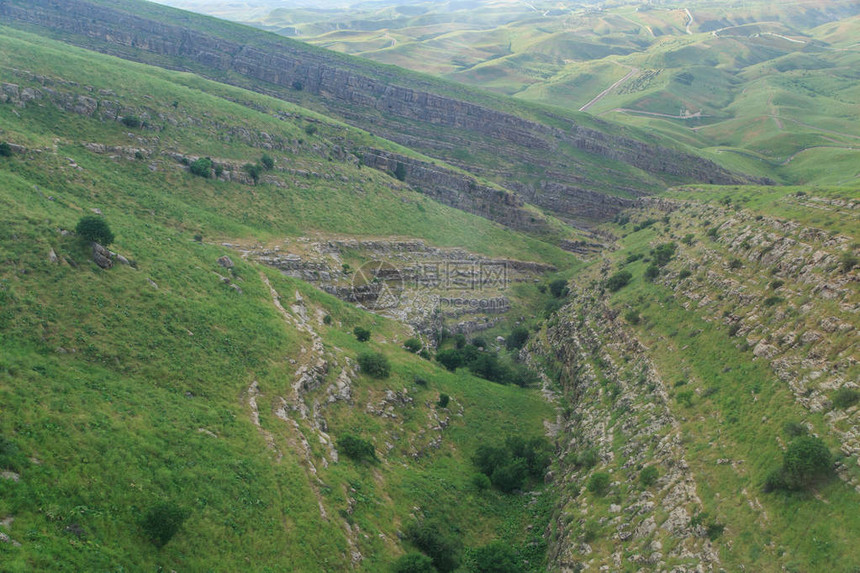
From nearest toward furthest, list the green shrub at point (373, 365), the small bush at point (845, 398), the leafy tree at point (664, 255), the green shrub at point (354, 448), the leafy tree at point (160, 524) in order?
the leafy tree at point (160, 524) < the small bush at point (845, 398) < the green shrub at point (354, 448) < the green shrub at point (373, 365) < the leafy tree at point (664, 255)

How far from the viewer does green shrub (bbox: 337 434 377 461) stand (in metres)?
35.4

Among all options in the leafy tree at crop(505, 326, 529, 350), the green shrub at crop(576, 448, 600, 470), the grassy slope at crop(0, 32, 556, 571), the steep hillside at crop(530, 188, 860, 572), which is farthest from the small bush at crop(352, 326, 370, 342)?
the leafy tree at crop(505, 326, 529, 350)

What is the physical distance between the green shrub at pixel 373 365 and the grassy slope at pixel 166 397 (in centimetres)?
113

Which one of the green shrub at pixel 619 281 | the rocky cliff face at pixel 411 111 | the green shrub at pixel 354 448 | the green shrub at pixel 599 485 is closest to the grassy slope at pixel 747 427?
the green shrub at pixel 599 485

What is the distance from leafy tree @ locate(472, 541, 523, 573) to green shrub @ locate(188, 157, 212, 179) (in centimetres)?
6015

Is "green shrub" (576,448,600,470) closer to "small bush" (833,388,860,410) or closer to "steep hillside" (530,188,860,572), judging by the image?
"steep hillside" (530,188,860,572)

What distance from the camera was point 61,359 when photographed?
2688 centimetres

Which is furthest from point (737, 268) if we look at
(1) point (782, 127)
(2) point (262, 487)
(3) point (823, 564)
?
(1) point (782, 127)

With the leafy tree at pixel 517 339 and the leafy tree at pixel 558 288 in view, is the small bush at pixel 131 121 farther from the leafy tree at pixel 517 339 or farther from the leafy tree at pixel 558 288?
the leafy tree at pixel 558 288

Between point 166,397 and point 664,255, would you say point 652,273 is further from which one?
point 166,397

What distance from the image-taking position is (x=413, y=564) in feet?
93.3

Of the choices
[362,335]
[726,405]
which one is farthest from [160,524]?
[726,405]

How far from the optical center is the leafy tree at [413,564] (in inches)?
1114

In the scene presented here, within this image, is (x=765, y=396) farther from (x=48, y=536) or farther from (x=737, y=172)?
(x=737, y=172)
